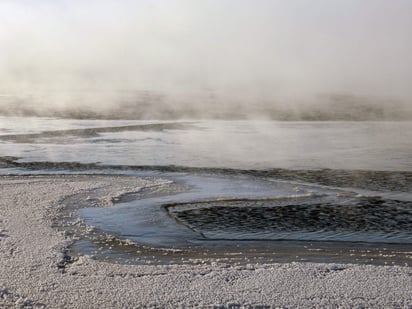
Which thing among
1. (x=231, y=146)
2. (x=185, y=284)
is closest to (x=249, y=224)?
(x=185, y=284)

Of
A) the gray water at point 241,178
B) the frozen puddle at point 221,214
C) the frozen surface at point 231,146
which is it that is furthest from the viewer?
the frozen surface at point 231,146

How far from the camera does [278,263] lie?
6105 mm

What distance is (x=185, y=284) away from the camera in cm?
538

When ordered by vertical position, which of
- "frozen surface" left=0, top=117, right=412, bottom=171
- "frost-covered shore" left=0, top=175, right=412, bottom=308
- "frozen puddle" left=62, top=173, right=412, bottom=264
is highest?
"frozen surface" left=0, top=117, right=412, bottom=171

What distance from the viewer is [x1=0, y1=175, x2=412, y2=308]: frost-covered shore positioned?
4.99 meters

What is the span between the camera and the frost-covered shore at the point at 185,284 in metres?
4.99

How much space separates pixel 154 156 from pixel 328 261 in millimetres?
8649

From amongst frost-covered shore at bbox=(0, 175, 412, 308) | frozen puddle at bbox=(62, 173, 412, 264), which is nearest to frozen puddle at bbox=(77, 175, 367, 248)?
frozen puddle at bbox=(62, 173, 412, 264)

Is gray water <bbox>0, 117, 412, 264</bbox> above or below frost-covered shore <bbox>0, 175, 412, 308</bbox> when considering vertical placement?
above

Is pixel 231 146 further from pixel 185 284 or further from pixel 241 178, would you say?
pixel 185 284

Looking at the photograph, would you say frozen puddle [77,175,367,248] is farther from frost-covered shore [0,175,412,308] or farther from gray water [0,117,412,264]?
frost-covered shore [0,175,412,308]

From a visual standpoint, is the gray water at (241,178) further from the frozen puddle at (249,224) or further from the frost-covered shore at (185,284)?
the frost-covered shore at (185,284)

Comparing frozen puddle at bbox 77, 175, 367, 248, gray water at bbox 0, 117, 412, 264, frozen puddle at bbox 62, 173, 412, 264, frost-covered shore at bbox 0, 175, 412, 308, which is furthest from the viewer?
gray water at bbox 0, 117, 412, 264

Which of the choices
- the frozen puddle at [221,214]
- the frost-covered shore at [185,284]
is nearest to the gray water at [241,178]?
the frozen puddle at [221,214]
